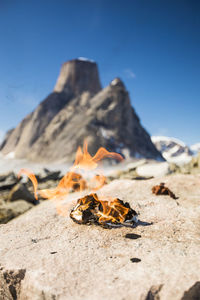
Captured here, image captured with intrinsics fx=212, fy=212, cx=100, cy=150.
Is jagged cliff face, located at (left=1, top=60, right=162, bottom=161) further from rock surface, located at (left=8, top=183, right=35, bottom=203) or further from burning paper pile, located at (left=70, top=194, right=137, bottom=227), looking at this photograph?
burning paper pile, located at (left=70, top=194, right=137, bottom=227)

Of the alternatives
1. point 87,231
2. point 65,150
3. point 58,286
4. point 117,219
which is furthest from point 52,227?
point 65,150

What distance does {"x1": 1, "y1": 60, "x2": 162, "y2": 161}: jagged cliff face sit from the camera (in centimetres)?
3978

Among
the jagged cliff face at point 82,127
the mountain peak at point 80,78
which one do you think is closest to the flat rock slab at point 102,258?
the jagged cliff face at point 82,127

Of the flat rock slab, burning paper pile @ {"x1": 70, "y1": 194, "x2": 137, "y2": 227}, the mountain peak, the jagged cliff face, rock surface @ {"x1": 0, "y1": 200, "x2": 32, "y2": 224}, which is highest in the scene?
the mountain peak

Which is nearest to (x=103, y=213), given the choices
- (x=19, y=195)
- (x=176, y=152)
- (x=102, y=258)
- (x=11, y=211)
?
(x=102, y=258)

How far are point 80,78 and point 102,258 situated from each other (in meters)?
57.8

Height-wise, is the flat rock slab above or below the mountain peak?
below

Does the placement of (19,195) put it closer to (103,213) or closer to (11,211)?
(11,211)

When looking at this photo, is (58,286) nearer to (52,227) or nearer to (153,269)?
(153,269)

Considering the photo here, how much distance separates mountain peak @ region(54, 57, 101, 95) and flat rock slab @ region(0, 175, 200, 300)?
54.1 meters

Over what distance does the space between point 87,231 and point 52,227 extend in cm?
82

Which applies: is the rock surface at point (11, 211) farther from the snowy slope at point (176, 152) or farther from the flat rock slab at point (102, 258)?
the snowy slope at point (176, 152)

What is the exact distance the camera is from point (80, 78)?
2227 inches

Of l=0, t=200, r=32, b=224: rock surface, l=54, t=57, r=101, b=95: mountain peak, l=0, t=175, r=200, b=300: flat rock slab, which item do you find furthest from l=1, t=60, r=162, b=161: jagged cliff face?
l=0, t=175, r=200, b=300: flat rock slab
